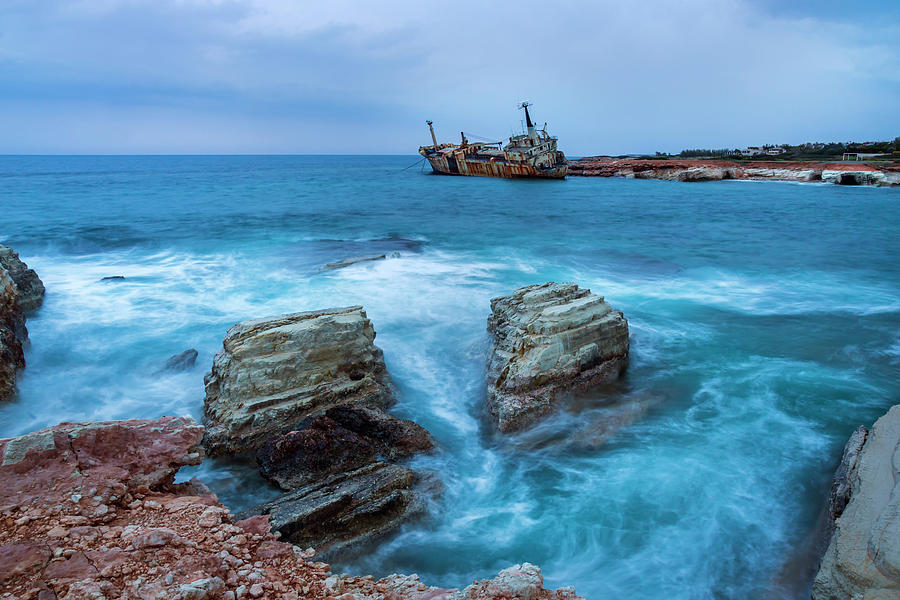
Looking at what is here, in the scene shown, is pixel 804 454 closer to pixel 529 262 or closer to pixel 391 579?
pixel 391 579

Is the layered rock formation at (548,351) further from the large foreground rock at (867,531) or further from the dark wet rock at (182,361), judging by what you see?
the dark wet rock at (182,361)

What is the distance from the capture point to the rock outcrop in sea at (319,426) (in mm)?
5781

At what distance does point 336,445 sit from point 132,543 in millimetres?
3203

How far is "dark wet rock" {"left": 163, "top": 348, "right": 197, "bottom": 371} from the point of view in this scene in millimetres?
9953

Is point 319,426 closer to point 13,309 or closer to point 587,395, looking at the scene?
point 587,395

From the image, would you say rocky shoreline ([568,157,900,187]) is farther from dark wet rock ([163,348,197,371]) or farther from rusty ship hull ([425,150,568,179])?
dark wet rock ([163,348,197,371])

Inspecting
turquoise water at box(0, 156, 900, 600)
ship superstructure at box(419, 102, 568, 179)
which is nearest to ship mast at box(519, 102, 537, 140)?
ship superstructure at box(419, 102, 568, 179)

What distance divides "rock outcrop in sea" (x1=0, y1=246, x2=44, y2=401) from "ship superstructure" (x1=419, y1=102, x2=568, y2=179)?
48.5 m

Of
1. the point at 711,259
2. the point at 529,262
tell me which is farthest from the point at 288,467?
the point at 711,259

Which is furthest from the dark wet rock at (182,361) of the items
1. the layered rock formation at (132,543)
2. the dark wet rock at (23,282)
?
the dark wet rock at (23,282)

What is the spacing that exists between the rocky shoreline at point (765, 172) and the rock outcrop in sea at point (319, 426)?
5881 cm

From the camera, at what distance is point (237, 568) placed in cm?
366

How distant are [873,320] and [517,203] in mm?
27336

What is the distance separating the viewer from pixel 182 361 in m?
10.1
